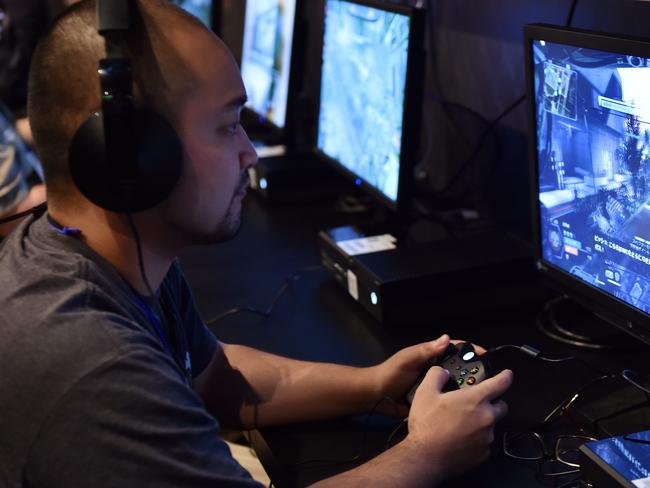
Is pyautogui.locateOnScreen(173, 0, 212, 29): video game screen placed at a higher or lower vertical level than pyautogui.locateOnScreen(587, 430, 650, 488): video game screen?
higher

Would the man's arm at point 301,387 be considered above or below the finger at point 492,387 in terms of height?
below

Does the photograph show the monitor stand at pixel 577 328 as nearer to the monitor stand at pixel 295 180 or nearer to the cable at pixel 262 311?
the cable at pixel 262 311

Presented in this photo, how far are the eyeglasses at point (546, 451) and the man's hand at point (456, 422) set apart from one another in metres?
0.07

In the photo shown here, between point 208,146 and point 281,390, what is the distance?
43 cm

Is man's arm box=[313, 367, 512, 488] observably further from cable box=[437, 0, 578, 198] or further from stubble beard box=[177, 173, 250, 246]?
cable box=[437, 0, 578, 198]

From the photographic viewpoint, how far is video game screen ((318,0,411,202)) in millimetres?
1593

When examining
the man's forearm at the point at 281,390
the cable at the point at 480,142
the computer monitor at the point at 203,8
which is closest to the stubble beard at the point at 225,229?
the man's forearm at the point at 281,390

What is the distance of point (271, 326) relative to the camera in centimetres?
151

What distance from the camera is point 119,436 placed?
2.63 ft

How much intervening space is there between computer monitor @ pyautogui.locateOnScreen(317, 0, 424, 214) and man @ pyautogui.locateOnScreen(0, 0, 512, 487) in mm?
511

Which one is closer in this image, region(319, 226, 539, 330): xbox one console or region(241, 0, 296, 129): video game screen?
region(319, 226, 539, 330): xbox one console

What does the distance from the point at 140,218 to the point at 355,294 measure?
25.7 inches

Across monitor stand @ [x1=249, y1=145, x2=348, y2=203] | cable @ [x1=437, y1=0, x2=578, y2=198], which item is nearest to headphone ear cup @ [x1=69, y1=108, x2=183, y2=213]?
cable @ [x1=437, y1=0, x2=578, y2=198]

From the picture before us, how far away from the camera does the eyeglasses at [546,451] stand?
1.07 meters
